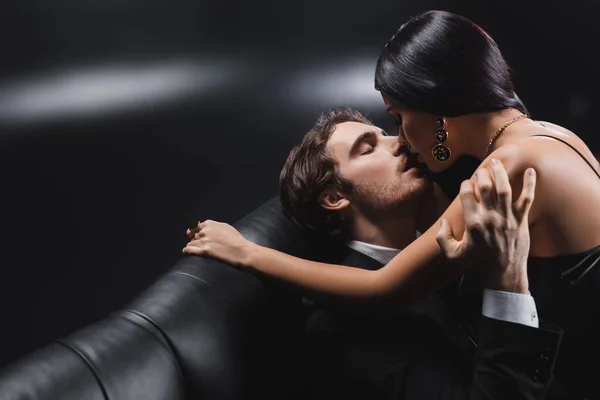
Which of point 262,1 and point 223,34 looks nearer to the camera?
point 223,34

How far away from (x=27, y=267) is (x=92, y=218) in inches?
9.8

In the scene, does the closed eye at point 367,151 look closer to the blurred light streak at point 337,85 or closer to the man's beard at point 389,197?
the man's beard at point 389,197

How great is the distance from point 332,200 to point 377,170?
0.48ft

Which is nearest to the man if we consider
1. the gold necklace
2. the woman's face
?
the woman's face

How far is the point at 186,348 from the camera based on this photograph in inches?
42.9

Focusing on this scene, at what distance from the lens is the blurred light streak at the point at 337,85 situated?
9.37 ft

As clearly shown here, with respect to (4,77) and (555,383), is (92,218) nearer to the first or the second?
(4,77)

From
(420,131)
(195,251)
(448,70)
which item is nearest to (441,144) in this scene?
(420,131)

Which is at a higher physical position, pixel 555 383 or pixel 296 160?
pixel 296 160

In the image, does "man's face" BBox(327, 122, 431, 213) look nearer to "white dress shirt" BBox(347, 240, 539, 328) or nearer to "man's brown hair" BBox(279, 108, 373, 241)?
"man's brown hair" BBox(279, 108, 373, 241)

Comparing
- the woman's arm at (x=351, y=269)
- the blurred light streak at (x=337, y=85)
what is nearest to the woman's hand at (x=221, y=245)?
the woman's arm at (x=351, y=269)

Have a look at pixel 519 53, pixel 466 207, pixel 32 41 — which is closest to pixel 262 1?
pixel 32 41

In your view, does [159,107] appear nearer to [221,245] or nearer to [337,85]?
[221,245]

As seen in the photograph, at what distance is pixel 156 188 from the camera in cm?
197
